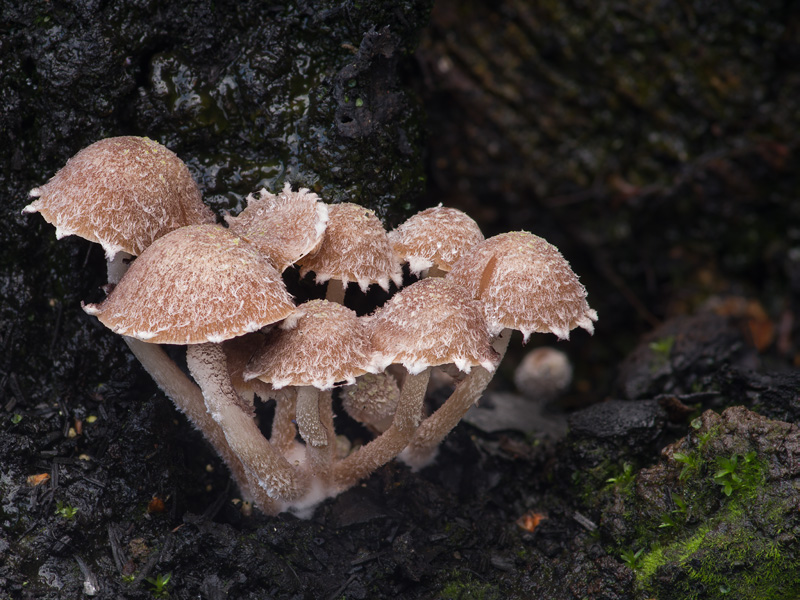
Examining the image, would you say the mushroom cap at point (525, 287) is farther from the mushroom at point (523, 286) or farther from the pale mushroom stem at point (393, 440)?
the pale mushroom stem at point (393, 440)

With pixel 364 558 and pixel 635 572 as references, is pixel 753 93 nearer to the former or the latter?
pixel 635 572

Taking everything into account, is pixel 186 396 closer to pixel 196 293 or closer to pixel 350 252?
pixel 196 293

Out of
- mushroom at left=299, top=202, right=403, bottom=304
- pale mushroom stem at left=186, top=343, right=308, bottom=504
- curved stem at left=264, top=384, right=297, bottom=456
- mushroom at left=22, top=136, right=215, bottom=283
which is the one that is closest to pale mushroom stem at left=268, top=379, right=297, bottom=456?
curved stem at left=264, top=384, right=297, bottom=456

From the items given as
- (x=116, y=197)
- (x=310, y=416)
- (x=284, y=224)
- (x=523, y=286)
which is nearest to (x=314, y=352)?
(x=310, y=416)

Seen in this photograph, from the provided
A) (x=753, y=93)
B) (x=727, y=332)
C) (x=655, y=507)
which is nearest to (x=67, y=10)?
(x=655, y=507)

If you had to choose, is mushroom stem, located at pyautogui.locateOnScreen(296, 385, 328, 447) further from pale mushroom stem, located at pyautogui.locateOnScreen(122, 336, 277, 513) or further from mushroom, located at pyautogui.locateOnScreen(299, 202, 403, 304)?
mushroom, located at pyautogui.locateOnScreen(299, 202, 403, 304)

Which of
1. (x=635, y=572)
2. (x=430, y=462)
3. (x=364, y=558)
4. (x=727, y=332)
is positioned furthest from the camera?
(x=727, y=332)
